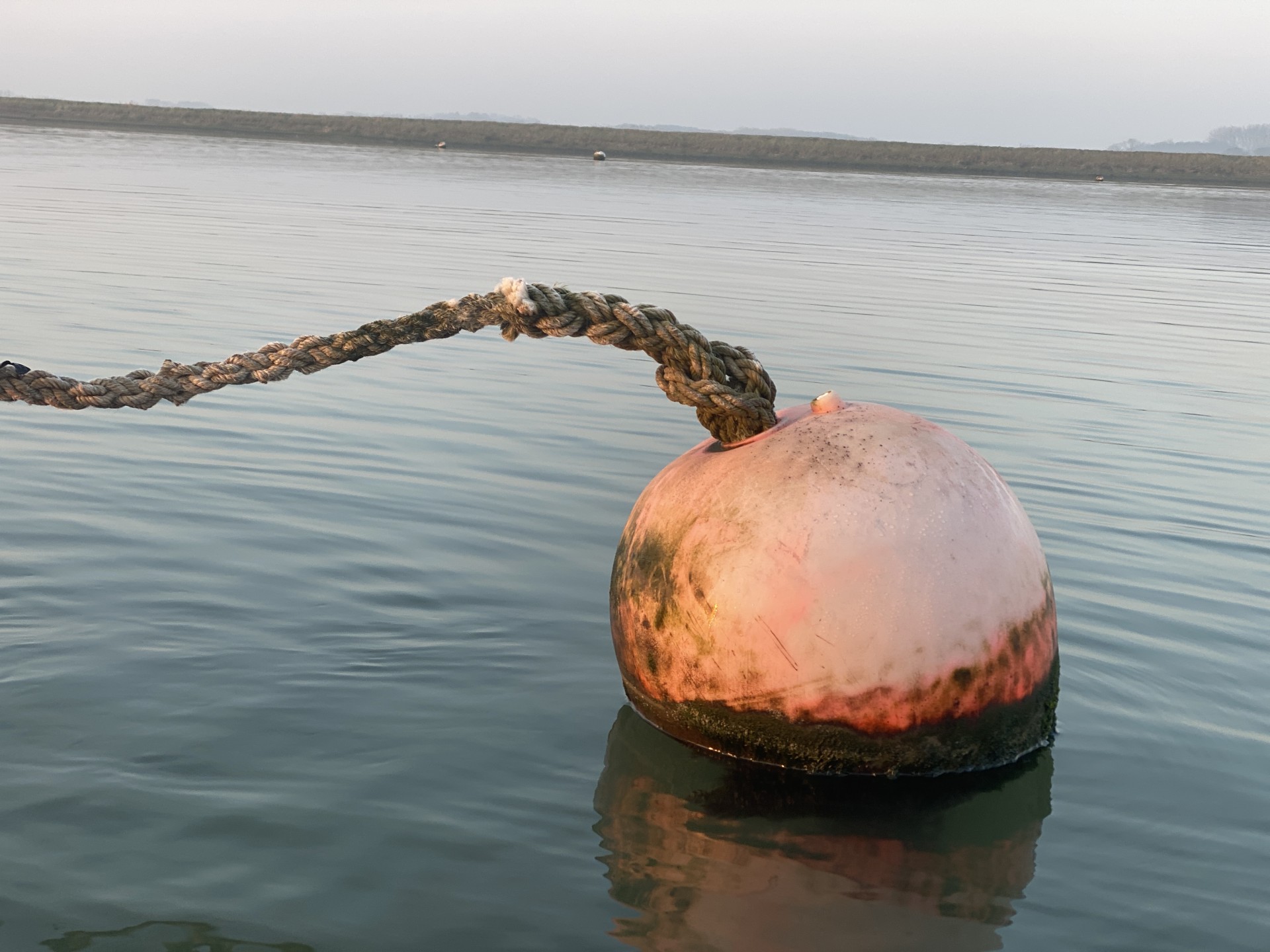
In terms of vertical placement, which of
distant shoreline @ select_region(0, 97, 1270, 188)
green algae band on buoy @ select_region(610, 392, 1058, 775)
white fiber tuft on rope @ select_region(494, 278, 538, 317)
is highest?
distant shoreline @ select_region(0, 97, 1270, 188)

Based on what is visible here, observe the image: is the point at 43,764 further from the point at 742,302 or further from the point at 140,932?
the point at 742,302

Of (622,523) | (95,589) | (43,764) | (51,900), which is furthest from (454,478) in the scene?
(51,900)

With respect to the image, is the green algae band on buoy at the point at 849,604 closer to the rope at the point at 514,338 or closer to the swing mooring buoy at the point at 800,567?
the swing mooring buoy at the point at 800,567

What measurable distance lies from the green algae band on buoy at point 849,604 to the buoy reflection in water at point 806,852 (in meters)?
0.11

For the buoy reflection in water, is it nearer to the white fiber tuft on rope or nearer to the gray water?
the gray water

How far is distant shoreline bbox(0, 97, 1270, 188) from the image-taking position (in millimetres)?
80062

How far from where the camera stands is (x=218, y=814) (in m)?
3.86

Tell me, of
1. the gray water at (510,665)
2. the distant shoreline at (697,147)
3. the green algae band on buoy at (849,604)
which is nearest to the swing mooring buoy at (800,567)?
the green algae band on buoy at (849,604)

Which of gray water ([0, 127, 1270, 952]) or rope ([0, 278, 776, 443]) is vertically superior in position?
rope ([0, 278, 776, 443])

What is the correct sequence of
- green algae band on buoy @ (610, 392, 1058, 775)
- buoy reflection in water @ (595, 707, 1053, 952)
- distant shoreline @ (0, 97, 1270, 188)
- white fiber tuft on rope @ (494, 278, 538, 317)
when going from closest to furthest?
1. buoy reflection in water @ (595, 707, 1053, 952)
2. green algae band on buoy @ (610, 392, 1058, 775)
3. white fiber tuft on rope @ (494, 278, 538, 317)
4. distant shoreline @ (0, 97, 1270, 188)

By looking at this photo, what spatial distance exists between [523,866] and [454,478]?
4.34 metres

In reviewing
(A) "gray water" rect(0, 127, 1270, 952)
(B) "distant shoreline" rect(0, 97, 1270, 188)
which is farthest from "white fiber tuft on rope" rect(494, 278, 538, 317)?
(B) "distant shoreline" rect(0, 97, 1270, 188)

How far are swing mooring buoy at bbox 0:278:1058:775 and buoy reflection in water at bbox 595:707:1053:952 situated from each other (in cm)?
10

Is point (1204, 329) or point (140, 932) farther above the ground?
point (1204, 329)
